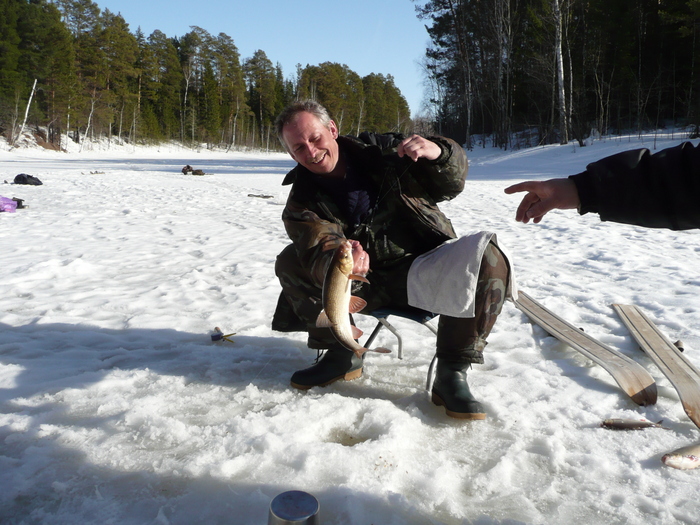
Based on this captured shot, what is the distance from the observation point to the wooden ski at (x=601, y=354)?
246 cm

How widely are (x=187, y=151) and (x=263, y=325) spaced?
2167 inches

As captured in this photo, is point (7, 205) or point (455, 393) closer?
point (455, 393)

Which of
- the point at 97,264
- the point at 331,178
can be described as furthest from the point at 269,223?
the point at 331,178

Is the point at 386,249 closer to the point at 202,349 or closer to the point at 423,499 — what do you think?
the point at 423,499

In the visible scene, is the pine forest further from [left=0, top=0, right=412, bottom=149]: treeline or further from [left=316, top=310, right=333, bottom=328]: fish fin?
[left=316, top=310, right=333, bottom=328]: fish fin

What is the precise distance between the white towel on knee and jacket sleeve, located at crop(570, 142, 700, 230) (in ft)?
1.95

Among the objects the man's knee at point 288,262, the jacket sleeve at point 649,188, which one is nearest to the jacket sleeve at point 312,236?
the man's knee at point 288,262

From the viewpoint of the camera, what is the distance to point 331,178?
2.62m

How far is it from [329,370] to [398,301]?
0.56m

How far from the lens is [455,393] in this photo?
235cm

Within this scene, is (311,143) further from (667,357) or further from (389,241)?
(667,357)

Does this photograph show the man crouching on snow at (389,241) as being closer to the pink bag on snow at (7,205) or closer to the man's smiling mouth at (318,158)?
the man's smiling mouth at (318,158)

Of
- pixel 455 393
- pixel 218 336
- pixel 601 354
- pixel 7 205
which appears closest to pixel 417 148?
pixel 455 393

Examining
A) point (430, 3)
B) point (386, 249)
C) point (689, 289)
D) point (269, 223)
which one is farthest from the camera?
point (430, 3)
